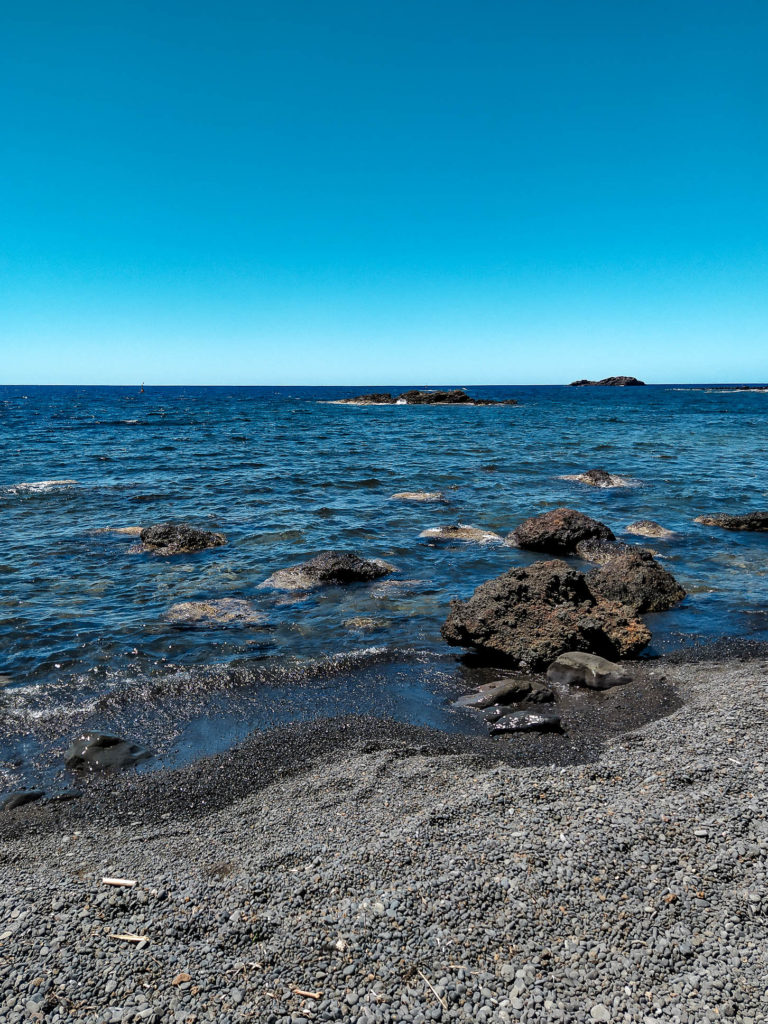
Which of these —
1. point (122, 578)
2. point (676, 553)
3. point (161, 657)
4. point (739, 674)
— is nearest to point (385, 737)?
point (161, 657)

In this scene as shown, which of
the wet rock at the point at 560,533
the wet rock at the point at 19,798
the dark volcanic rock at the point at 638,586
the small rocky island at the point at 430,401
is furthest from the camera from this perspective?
the small rocky island at the point at 430,401

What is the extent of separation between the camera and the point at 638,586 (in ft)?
42.0

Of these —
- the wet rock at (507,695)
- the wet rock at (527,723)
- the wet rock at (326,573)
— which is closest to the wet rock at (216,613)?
the wet rock at (326,573)

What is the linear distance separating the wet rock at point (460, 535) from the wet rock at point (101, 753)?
11.6m

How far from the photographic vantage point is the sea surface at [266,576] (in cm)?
903

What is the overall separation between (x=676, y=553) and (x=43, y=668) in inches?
605

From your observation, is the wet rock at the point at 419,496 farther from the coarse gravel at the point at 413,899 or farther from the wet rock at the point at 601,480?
the coarse gravel at the point at 413,899

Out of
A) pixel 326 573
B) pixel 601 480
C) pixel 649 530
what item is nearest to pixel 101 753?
pixel 326 573

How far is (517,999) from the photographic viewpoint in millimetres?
4031

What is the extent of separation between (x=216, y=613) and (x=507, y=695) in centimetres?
637

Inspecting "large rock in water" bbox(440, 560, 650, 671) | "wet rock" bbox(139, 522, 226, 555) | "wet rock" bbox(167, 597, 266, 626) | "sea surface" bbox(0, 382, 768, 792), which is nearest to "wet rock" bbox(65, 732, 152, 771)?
"sea surface" bbox(0, 382, 768, 792)

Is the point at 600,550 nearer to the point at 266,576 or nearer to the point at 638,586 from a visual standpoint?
the point at 638,586

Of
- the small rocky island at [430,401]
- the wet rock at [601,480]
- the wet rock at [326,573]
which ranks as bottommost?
the wet rock at [326,573]

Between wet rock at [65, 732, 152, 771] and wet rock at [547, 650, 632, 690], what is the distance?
6.23m
